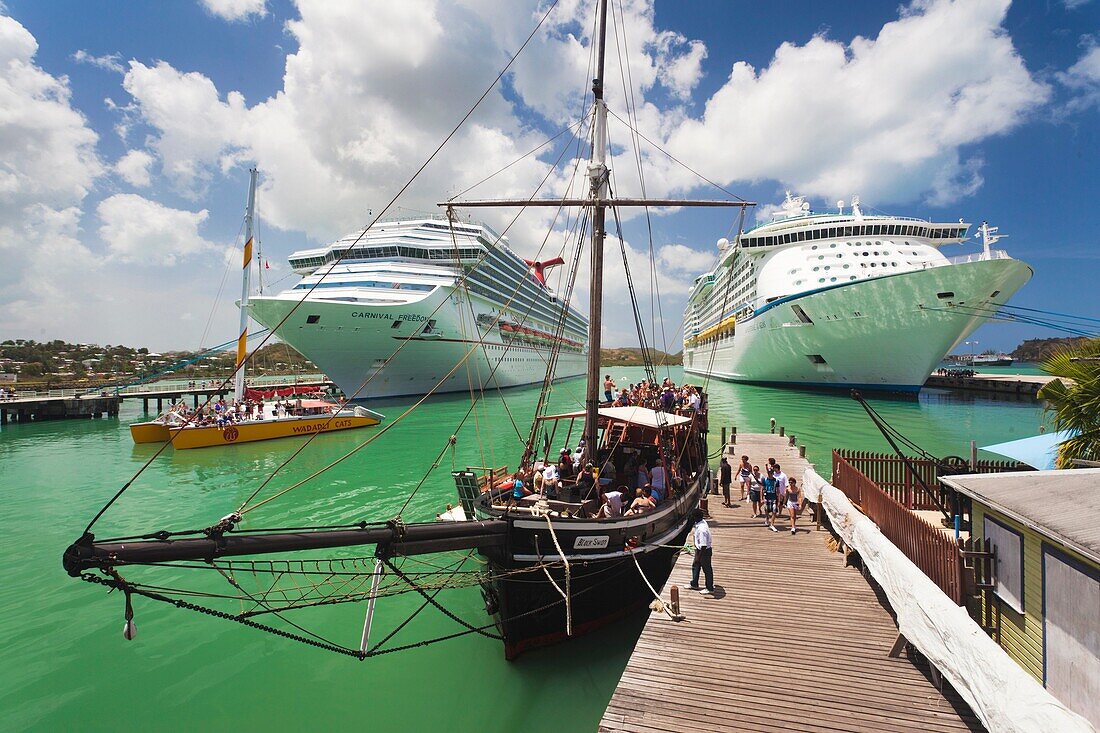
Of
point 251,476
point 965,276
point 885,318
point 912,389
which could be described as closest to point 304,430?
point 251,476

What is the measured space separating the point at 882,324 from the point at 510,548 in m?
38.8

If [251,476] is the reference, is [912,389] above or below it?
above

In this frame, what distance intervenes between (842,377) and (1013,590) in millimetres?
42943

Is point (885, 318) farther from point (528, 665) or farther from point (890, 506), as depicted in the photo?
point (528, 665)

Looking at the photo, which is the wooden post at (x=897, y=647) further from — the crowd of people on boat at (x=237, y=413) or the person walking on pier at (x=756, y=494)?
the crowd of people on boat at (x=237, y=413)

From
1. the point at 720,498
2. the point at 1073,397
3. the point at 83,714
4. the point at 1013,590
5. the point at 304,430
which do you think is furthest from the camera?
the point at 304,430

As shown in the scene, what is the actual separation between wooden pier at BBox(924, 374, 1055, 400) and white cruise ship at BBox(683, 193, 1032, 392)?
16653mm

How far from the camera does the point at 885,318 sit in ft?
116

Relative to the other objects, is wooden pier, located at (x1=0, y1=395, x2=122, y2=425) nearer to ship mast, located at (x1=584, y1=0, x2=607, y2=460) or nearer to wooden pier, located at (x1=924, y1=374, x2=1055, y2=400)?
ship mast, located at (x1=584, y1=0, x2=607, y2=460)

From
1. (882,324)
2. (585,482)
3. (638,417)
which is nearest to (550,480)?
(585,482)

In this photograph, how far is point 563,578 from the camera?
726cm

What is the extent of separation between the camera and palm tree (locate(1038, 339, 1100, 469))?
7805 millimetres

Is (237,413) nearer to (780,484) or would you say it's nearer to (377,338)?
(377,338)

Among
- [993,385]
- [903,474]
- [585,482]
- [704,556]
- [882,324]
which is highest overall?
[882,324]
